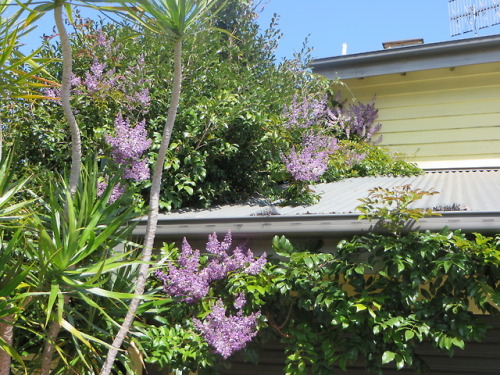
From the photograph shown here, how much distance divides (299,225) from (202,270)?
2.94ft

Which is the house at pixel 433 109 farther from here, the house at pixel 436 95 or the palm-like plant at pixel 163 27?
the palm-like plant at pixel 163 27

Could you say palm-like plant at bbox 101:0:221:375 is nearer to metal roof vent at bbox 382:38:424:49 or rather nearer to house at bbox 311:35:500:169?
house at bbox 311:35:500:169

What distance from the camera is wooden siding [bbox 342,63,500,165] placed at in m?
8.60

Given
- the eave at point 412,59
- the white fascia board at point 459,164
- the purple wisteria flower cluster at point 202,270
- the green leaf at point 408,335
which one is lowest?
the green leaf at point 408,335

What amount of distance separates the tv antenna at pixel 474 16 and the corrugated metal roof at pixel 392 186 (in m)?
3.99

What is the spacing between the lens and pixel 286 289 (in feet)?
15.3

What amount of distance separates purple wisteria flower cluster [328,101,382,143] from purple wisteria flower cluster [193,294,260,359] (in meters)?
4.68

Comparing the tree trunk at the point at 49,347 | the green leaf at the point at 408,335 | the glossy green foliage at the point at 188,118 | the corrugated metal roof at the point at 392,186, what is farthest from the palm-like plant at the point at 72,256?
the green leaf at the point at 408,335

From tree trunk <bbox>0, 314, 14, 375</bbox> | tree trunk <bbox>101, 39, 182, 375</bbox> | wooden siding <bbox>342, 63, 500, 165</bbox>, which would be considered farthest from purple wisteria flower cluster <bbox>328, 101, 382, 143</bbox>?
tree trunk <bbox>0, 314, 14, 375</bbox>

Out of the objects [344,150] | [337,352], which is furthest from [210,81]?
[337,352]

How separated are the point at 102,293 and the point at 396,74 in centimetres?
647

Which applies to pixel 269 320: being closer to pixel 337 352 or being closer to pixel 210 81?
pixel 337 352

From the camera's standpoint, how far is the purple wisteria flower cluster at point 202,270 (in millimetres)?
4859

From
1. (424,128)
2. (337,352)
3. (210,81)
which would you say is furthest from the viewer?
(424,128)
